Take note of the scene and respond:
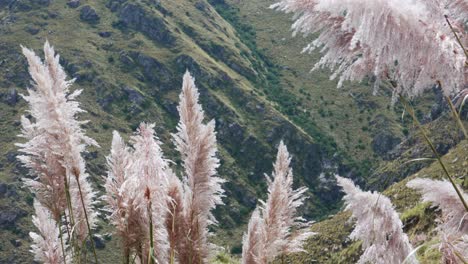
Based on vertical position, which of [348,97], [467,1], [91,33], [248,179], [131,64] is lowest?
[467,1]

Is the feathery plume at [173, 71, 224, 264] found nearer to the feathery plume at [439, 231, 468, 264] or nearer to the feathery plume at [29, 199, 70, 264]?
the feathery plume at [29, 199, 70, 264]

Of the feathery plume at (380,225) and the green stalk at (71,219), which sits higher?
the green stalk at (71,219)

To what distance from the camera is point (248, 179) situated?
116m

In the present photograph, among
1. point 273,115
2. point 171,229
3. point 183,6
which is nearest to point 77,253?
point 171,229

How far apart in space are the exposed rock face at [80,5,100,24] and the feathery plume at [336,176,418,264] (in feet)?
444

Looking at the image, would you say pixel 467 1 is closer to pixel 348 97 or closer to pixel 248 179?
pixel 248 179

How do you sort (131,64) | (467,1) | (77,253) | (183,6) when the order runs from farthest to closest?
(183,6) → (131,64) → (77,253) → (467,1)

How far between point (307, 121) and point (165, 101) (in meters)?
32.6

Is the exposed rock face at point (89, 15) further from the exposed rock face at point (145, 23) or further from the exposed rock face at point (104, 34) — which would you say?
the exposed rock face at point (145, 23)

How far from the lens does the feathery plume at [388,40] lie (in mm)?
2266

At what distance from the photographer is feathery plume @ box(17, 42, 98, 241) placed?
10.1 ft

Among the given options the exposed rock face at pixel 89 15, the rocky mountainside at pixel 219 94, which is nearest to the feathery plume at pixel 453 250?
the rocky mountainside at pixel 219 94

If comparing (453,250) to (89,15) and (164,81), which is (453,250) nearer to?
(164,81)

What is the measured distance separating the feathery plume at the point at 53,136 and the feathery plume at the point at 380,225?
154 cm
